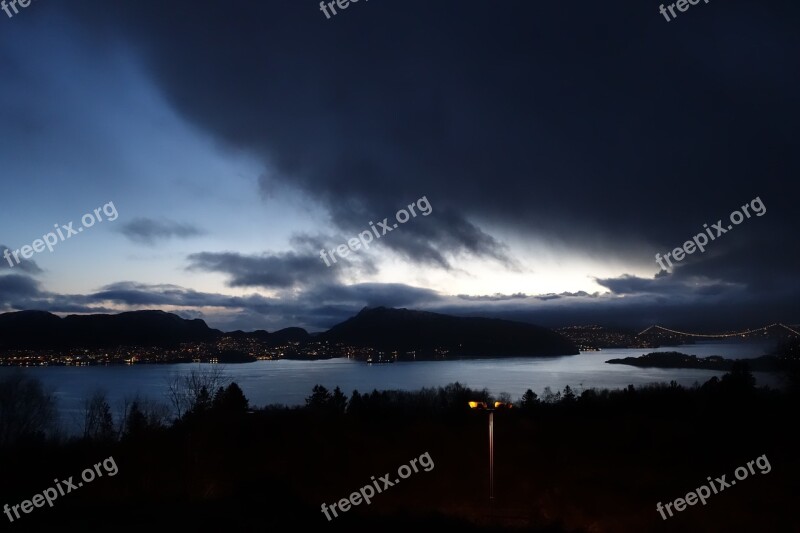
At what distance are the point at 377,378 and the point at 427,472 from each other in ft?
151

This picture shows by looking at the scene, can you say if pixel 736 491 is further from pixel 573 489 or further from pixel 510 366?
pixel 510 366

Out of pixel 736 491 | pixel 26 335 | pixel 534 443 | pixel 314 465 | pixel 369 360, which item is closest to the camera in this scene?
pixel 736 491

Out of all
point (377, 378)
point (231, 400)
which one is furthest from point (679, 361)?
point (231, 400)

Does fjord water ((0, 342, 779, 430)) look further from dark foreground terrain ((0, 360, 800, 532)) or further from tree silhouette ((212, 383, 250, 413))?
dark foreground terrain ((0, 360, 800, 532))

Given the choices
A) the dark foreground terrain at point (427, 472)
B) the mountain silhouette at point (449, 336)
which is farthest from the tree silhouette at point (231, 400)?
the mountain silhouette at point (449, 336)

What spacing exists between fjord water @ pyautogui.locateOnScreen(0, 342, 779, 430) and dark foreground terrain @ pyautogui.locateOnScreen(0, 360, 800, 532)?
69.8 feet

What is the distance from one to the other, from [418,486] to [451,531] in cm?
479

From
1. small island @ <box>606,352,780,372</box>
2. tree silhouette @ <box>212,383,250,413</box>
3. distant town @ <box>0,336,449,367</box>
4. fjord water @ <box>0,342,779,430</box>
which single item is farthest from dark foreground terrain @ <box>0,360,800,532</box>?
distant town @ <box>0,336,449,367</box>

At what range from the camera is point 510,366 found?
70750mm

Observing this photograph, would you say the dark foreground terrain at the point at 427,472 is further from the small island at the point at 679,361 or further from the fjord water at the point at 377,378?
the small island at the point at 679,361

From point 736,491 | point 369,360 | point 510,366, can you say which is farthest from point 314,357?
point 736,491

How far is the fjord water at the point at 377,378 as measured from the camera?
4688 cm

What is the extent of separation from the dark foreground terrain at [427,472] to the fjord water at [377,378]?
21.3 metres

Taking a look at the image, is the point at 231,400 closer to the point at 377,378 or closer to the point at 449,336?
the point at 377,378
